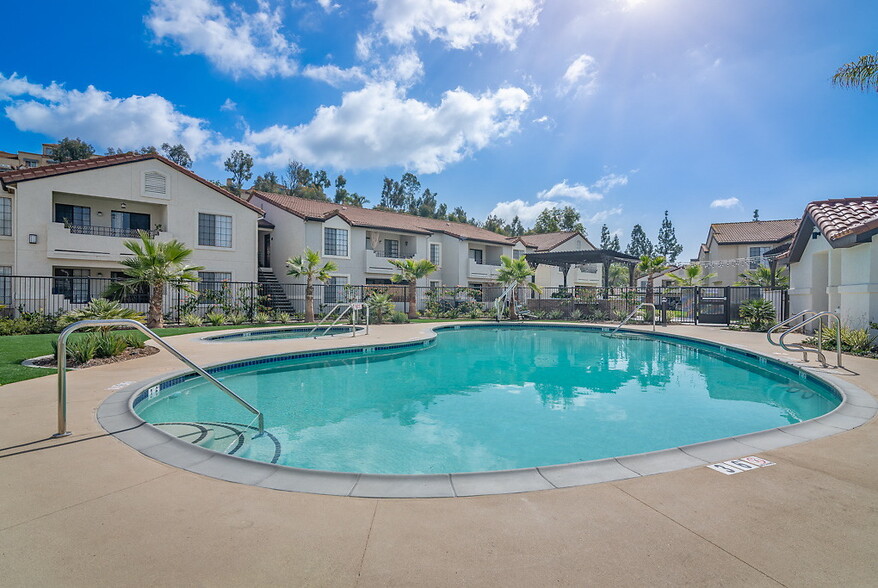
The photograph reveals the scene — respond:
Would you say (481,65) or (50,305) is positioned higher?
(481,65)

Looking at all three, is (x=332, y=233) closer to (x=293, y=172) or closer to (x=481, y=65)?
(x=481, y=65)

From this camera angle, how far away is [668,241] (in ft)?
316

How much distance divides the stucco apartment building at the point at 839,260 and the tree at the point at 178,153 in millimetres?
67694

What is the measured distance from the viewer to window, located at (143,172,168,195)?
20.6 m

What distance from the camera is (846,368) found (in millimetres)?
8312

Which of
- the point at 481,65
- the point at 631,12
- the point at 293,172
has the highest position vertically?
the point at 293,172

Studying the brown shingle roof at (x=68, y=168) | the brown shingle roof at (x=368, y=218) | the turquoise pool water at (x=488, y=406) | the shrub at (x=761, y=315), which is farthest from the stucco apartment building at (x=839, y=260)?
the brown shingle roof at (x=68, y=168)

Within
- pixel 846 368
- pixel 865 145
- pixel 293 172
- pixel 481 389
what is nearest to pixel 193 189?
pixel 481 389

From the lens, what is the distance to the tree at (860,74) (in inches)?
456

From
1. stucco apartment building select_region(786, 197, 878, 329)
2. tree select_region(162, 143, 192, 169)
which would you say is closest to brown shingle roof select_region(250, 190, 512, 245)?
stucco apartment building select_region(786, 197, 878, 329)

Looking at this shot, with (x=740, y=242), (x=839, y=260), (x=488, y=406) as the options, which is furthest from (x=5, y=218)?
(x=740, y=242)

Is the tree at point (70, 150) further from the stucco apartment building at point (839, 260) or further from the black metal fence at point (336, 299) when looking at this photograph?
the stucco apartment building at point (839, 260)

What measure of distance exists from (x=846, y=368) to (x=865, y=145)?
13.1 metres

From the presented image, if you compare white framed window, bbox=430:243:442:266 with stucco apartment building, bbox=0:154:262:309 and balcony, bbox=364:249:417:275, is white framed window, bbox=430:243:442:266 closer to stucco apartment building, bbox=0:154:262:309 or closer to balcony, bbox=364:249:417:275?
balcony, bbox=364:249:417:275
